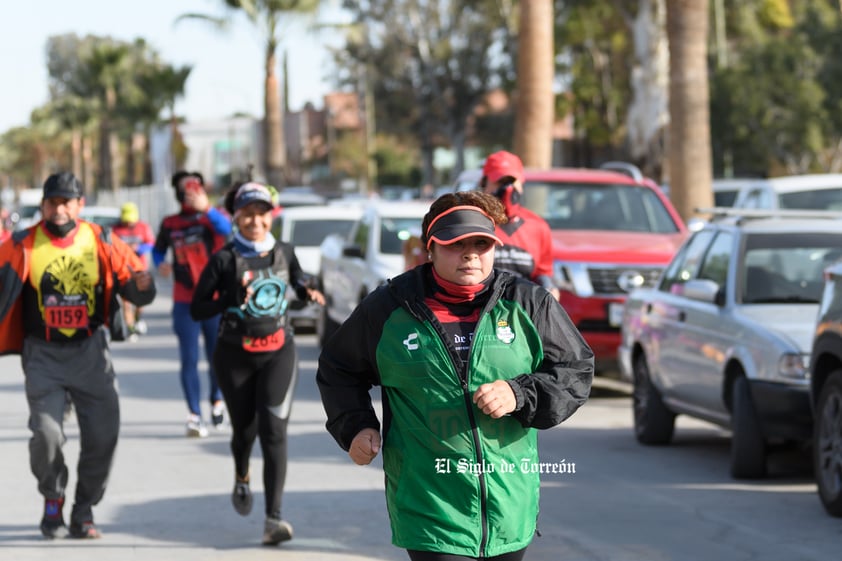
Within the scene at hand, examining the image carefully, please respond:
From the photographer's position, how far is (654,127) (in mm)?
36750

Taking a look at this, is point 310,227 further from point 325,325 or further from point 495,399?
point 495,399

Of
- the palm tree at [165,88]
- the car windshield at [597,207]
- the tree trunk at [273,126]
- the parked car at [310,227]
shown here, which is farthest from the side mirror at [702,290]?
the palm tree at [165,88]

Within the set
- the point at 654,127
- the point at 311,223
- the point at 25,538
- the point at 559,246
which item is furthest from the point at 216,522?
the point at 654,127

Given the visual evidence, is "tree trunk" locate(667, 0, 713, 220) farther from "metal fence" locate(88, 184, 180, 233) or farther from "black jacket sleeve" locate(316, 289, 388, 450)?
"metal fence" locate(88, 184, 180, 233)

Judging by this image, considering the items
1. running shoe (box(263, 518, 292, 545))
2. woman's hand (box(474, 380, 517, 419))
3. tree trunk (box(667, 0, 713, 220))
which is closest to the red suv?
tree trunk (box(667, 0, 713, 220))

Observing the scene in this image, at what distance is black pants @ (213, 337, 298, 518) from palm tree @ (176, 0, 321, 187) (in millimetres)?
37055

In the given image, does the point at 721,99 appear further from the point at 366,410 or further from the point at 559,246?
the point at 366,410

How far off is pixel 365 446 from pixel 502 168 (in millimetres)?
5155

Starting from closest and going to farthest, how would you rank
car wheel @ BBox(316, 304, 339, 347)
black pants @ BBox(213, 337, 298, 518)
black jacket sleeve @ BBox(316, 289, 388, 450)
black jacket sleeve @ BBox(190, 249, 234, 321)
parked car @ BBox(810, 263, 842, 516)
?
black jacket sleeve @ BBox(316, 289, 388, 450), black pants @ BBox(213, 337, 298, 518), black jacket sleeve @ BBox(190, 249, 234, 321), parked car @ BBox(810, 263, 842, 516), car wheel @ BBox(316, 304, 339, 347)

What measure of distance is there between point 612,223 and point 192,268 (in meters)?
5.02

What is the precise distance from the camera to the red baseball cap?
→ 1007 cm

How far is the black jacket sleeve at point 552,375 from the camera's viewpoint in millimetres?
5016

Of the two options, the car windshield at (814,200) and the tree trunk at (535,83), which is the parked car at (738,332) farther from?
the tree trunk at (535,83)

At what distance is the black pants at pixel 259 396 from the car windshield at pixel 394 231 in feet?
33.5
